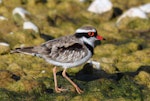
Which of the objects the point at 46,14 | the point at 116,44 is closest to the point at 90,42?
the point at 116,44

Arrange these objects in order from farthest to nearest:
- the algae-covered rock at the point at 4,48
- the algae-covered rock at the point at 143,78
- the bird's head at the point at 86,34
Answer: the algae-covered rock at the point at 4,48
the algae-covered rock at the point at 143,78
the bird's head at the point at 86,34

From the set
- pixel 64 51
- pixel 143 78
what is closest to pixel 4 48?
pixel 64 51

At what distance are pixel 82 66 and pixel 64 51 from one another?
1.92 meters

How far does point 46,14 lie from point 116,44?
364 cm

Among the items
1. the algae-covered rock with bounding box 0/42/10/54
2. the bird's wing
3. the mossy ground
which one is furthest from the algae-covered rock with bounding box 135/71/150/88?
the algae-covered rock with bounding box 0/42/10/54

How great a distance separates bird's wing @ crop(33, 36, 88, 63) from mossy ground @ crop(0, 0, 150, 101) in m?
0.82

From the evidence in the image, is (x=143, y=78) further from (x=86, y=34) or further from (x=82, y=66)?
(x=86, y=34)

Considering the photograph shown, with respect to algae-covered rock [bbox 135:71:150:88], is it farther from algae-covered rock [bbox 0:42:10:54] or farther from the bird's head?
algae-covered rock [bbox 0:42:10:54]

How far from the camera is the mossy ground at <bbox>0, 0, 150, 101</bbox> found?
38.4 feet

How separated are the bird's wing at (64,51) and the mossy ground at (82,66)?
0.82 m

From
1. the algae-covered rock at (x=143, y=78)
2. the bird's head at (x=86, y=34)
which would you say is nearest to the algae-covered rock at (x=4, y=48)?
the bird's head at (x=86, y=34)

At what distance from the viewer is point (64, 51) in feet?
38.6

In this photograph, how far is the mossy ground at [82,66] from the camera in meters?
11.7

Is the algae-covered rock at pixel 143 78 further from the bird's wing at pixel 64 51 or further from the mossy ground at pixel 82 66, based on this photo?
the bird's wing at pixel 64 51
